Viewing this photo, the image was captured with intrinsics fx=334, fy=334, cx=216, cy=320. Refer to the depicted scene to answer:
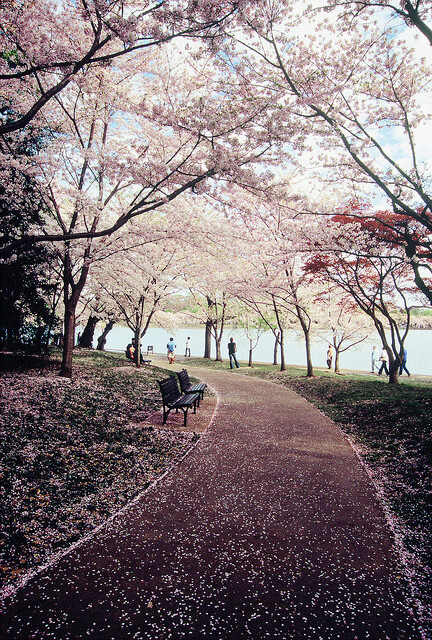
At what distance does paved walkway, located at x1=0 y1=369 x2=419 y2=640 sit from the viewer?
8.12 ft

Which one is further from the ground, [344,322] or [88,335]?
[344,322]

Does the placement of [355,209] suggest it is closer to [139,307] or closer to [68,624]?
[139,307]

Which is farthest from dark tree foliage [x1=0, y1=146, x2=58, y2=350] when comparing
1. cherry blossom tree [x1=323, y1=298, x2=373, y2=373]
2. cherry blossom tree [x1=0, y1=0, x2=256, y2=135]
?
cherry blossom tree [x1=323, y1=298, x2=373, y2=373]

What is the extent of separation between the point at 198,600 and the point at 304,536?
1.50 meters

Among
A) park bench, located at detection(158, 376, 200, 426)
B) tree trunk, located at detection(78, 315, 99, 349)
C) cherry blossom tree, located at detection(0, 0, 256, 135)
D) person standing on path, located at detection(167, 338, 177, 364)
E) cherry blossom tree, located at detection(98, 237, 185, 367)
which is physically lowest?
park bench, located at detection(158, 376, 200, 426)

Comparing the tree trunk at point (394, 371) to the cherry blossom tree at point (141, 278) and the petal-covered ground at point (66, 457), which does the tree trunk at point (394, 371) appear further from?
the petal-covered ground at point (66, 457)

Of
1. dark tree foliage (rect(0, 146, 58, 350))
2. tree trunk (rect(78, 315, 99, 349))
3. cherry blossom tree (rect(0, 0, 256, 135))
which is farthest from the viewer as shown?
tree trunk (rect(78, 315, 99, 349))

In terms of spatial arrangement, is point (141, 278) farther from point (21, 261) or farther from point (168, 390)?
point (168, 390)

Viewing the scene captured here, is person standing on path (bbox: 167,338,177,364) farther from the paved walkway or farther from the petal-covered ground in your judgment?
the paved walkway

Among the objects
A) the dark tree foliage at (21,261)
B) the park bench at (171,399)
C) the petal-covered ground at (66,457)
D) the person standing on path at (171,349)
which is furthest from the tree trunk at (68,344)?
the person standing on path at (171,349)

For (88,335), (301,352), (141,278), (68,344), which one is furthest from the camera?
(301,352)

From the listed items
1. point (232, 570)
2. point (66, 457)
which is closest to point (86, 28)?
point (66, 457)

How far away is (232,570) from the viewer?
3105mm

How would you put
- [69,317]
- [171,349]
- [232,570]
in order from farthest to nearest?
[171,349]
[69,317]
[232,570]
